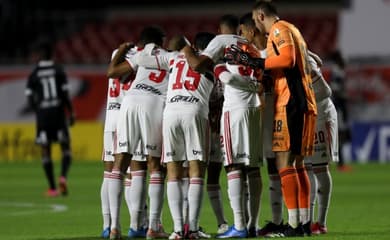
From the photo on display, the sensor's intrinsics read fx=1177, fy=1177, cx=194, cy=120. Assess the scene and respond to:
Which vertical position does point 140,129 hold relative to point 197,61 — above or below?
below

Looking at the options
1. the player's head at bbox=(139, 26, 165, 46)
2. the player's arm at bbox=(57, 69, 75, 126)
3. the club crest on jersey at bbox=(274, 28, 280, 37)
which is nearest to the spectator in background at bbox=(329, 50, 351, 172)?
the player's arm at bbox=(57, 69, 75, 126)

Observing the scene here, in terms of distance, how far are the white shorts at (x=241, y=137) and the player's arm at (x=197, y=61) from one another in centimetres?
56

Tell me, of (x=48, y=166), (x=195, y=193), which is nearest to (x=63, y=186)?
(x=48, y=166)

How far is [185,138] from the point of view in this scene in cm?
1154

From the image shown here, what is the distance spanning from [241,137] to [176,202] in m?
0.91

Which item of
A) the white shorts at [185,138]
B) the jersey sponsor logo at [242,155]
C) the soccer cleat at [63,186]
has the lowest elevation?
the soccer cleat at [63,186]

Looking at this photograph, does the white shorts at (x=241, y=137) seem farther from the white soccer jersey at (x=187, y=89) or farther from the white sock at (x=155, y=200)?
the white sock at (x=155, y=200)

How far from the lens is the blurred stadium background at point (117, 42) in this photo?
29.1 meters

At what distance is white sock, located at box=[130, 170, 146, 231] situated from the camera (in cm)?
1177

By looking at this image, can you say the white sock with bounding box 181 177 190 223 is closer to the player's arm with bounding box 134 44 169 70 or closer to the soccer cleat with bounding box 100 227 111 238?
the soccer cleat with bounding box 100 227 111 238

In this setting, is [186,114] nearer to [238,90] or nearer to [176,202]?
[238,90]

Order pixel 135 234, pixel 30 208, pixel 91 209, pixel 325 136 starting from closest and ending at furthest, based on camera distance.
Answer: pixel 135 234 → pixel 325 136 → pixel 91 209 → pixel 30 208

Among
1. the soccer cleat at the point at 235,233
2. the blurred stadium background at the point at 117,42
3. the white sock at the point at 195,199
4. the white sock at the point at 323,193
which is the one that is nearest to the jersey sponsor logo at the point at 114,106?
the white sock at the point at 195,199

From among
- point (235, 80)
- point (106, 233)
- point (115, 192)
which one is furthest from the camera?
point (106, 233)
